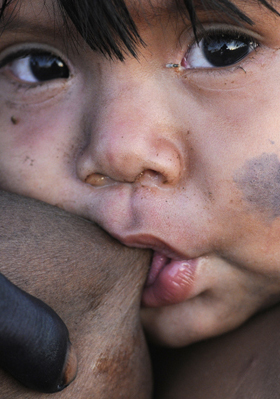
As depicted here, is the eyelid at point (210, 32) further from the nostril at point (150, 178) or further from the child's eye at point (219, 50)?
the nostril at point (150, 178)

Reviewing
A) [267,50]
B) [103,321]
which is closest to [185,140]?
[267,50]

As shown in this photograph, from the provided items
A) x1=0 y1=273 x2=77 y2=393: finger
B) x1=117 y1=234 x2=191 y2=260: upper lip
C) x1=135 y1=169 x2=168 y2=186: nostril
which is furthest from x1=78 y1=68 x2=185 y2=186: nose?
x1=0 y1=273 x2=77 y2=393: finger

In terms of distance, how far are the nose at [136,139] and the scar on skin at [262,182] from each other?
0.13 metres

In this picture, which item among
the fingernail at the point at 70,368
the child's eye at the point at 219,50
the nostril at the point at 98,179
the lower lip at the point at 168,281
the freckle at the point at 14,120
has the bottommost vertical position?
the lower lip at the point at 168,281

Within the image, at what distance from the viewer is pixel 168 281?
1.04 meters

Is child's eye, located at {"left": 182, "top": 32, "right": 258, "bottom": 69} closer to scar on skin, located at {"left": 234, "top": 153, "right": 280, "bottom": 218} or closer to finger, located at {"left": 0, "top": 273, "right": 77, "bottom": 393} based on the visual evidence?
scar on skin, located at {"left": 234, "top": 153, "right": 280, "bottom": 218}

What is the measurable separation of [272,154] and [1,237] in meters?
0.55

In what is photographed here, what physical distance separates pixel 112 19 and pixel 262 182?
1.44 feet

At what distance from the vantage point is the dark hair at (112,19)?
86 cm

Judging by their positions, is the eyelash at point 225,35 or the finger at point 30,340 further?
the eyelash at point 225,35

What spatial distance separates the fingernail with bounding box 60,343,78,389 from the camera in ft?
2.47

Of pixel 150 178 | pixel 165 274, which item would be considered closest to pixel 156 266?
pixel 165 274

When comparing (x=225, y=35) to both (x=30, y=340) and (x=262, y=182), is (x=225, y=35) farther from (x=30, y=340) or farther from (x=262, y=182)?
(x=30, y=340)

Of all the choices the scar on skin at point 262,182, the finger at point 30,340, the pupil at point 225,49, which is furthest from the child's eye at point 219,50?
the finger at point 30,340
